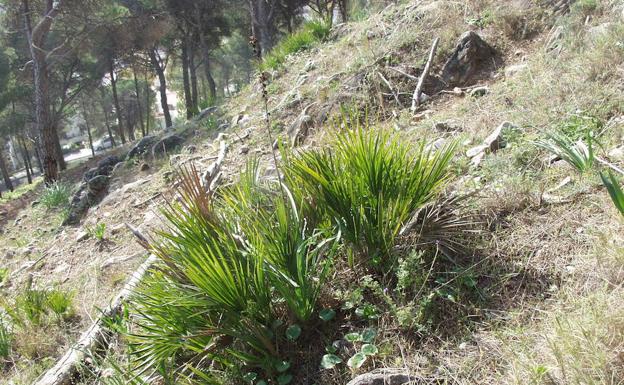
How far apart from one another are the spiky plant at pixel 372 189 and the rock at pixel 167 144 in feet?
19.8

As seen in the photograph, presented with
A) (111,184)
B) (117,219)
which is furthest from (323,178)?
(111,184)

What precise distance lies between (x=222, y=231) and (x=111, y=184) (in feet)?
19.7

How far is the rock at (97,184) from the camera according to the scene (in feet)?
24.3

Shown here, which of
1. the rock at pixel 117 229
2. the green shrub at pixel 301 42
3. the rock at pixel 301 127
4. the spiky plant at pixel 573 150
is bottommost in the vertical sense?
the rock at pixel 117 229

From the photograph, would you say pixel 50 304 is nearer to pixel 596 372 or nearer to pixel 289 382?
pixel 289 382

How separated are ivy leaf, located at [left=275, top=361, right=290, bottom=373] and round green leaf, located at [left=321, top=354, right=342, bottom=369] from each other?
16 cm

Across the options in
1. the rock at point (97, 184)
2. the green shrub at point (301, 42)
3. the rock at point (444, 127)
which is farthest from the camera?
the green shrub at point (301, 42)

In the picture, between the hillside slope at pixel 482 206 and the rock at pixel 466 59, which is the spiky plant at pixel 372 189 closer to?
the hillside slope at pixel 482 206

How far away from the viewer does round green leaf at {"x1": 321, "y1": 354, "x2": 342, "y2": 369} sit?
6.31ft

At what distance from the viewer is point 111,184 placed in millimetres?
7328

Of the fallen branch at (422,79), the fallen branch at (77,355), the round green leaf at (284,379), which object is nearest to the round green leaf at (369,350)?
the round green leaf at (284,379)

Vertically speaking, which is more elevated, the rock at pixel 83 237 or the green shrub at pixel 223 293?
the green shrub at pixel 223 293

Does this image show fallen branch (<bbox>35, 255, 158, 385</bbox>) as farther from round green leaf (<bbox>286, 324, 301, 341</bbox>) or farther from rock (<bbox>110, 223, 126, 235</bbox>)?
rock (<bbox>110, 223, 126, 235</bbox>)

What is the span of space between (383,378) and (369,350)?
0.17 metres
